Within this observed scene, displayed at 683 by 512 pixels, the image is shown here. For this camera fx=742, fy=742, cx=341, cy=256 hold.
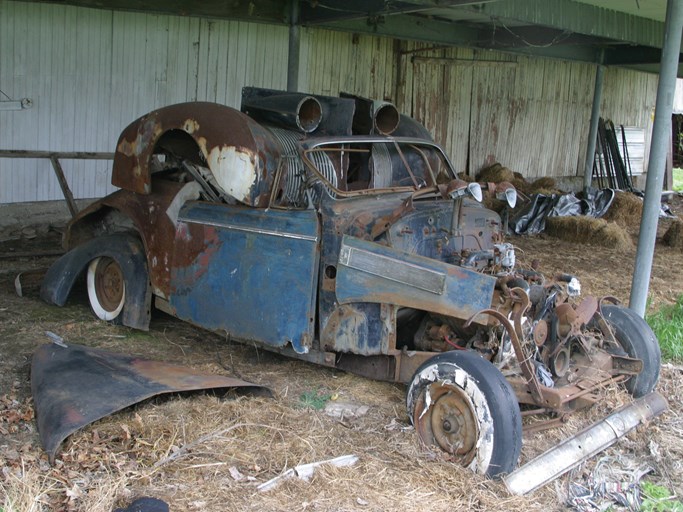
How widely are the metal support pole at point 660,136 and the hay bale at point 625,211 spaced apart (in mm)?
8015

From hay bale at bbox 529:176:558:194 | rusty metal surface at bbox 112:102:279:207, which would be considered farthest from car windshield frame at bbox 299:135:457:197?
hay bale at bbox 529:176:558:194

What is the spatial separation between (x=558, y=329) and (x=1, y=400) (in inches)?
139

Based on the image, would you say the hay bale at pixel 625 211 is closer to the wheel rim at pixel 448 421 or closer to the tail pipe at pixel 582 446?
the tail pipe at pixel 582 446

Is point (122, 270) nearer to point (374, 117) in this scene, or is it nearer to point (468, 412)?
point (374, 117)

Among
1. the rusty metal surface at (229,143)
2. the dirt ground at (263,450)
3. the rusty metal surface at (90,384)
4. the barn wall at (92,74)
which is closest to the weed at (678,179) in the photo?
the barn wall at (92,74)

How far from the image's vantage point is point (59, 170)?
8617 millimetres

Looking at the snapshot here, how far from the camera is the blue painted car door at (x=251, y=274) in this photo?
502 cm

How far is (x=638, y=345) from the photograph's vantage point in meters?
5.21

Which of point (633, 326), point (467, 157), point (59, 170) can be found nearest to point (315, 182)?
point (633, 326)

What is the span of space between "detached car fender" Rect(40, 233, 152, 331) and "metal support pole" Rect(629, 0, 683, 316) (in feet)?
13.9

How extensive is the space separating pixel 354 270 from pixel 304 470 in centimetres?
143

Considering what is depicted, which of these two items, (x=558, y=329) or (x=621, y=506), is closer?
(x=621, y=506)

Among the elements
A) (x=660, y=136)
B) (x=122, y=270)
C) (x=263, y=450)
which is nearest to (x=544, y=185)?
(x=660, y=136)

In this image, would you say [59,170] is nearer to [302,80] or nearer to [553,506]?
[302,80]
